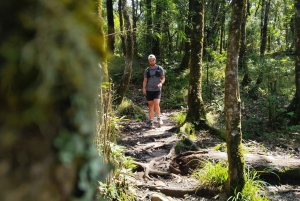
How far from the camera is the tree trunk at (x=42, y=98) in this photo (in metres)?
0.65

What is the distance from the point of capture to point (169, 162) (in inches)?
259

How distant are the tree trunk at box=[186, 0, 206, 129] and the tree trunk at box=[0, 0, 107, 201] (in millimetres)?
7818

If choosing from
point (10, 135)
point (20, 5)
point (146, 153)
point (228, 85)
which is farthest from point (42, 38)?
point (146, 153)

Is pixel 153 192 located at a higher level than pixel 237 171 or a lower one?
lower

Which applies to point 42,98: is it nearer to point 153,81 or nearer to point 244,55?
point 153,81

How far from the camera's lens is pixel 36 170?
26.5 inches

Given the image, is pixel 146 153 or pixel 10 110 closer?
Answer: pixel 10 110

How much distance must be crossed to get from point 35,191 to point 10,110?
0.62 feet

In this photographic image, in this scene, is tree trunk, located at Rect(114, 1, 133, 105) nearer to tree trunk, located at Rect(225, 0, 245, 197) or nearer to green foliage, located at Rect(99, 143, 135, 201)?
tree trunk, located at Rect(225, 0, 245, 197)

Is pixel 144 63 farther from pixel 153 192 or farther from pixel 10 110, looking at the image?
pixel 10 110

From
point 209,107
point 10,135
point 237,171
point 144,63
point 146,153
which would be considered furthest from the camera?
point 144,63

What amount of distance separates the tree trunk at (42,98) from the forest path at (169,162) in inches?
162

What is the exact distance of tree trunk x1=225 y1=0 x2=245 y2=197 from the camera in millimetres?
4500

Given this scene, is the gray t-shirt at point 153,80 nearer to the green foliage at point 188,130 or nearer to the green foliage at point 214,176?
the green foliage at point 188,130
